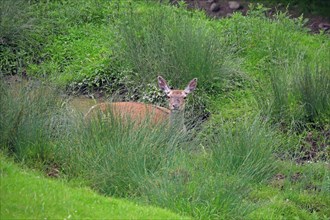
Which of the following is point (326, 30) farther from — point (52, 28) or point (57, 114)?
point (57, 114)

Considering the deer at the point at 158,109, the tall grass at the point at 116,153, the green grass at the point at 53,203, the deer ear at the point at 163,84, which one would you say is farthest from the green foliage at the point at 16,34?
the green grass at the point at 53,203

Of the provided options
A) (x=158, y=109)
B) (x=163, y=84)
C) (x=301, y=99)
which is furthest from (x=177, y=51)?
(x=301, y=99)

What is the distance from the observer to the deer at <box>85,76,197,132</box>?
12.5m

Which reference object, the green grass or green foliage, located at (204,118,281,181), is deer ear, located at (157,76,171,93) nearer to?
green foliage, located at (204,118,281,181)

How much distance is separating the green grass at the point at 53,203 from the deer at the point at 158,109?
2.50m

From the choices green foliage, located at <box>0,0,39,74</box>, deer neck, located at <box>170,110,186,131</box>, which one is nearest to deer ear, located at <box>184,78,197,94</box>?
deer neck, located at <box>170,110,186,131</box>

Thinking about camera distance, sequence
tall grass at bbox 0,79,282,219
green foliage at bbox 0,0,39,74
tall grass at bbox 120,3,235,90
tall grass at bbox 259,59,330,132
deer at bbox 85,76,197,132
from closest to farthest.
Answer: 1. tall grass at bbox 0,79,282,219
2. deer at bbox 85,76,197,132
3. tall grass at bbox 259,59,330,132
4. tall grass at bbox 120,3,235,90
5. green foliage at bbox 0,0,39,74

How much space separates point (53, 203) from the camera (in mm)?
9086

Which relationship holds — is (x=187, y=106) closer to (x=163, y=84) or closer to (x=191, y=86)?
(x=191, y=86)

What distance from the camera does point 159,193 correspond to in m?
10.6

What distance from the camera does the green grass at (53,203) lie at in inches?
347

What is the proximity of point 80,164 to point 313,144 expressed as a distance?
4152mm

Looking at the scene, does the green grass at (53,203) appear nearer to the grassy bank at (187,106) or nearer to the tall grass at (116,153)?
the grassy bank at (187,106)

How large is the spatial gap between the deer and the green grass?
2504 millimetres
